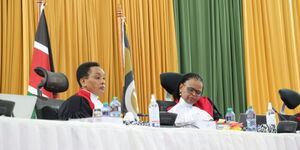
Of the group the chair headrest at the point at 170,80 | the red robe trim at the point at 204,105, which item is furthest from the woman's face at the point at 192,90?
the chair headrest at the point at 170,80

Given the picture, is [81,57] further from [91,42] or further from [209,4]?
[209,4]

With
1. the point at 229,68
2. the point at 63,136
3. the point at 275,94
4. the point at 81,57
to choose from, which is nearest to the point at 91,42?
the point at 81,57

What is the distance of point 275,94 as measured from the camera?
748 centimetres

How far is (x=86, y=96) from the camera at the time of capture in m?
3.58

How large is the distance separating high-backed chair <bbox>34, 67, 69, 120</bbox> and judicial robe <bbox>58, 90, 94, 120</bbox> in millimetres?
113

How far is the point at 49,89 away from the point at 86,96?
0.39 meters

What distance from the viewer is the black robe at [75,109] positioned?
11.0ft

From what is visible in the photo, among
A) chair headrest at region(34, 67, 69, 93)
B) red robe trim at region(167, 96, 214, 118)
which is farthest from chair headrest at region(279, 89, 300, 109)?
chair headrest at region(34, 67, 69, 93)

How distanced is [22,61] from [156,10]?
77.7 inches

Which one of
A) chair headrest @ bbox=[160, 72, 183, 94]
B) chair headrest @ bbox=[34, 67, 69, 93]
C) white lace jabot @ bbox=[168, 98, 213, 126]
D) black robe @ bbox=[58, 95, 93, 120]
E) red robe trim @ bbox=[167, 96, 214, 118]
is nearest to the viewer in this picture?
chair headrest @ bbox=[34, 67, 69, 93]

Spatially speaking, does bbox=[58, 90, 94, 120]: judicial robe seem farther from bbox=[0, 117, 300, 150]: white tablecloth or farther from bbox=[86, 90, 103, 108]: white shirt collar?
bbox=[0, 117, 300, 150]: white tablecloth

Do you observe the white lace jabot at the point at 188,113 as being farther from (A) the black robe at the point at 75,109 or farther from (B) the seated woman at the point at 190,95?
(A) the black robe at the point at 75,109

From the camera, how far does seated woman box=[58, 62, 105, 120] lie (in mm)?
3370

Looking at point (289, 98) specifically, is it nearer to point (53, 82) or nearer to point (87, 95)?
point (87, 95)
